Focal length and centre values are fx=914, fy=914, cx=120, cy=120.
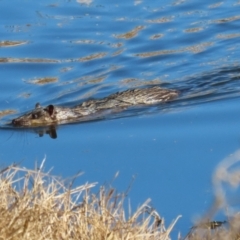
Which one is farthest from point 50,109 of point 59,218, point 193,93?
point 59,218

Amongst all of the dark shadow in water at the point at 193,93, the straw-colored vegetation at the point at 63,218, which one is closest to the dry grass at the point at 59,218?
the straw-colored vegetation at the point at 63,218

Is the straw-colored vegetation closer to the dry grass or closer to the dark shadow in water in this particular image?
the dry grass

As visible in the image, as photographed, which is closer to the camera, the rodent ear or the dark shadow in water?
the rodent ear

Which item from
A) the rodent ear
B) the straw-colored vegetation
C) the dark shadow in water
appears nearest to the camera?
the straw-colored vegetation

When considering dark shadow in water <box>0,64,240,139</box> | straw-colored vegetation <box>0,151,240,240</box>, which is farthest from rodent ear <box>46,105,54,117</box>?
straw-colored vegetation <box>0,151,240,240</box>

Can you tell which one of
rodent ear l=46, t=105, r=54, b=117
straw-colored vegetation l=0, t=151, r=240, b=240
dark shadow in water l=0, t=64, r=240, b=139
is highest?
rodent ear l=46, t=105, r=54, b=117

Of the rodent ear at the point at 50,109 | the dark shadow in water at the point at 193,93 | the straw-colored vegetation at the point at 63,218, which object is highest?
the rodent ear at the point at 50,109

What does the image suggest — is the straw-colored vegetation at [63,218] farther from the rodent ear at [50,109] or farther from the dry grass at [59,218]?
the rodent ear at [50,109]

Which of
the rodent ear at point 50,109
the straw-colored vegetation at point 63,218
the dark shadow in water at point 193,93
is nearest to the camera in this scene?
the straw-colored vegetation at point 63,218

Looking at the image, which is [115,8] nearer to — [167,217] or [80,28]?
[80,28]

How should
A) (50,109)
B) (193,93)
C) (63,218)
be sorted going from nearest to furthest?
(63,218)
(50,109)
(193,93)

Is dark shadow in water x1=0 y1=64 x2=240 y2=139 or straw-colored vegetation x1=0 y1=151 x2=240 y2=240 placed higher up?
dark shadow in water x1=0 y1=64 x2=240 y2=139

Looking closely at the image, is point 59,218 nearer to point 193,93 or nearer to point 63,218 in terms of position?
point 63,218

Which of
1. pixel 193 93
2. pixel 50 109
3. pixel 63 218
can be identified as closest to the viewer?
pixel 63 218
